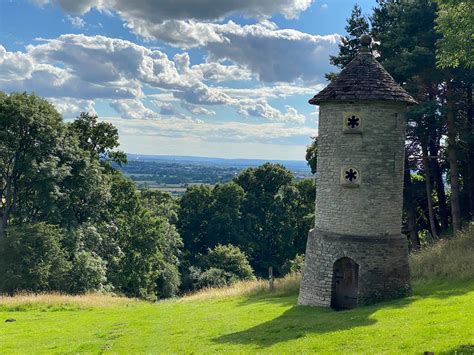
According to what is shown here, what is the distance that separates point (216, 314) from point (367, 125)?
8920 millimetres

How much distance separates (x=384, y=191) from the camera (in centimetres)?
1700

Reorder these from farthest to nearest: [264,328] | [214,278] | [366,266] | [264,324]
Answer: [214,278], [366,266], [264,324], [264,328]

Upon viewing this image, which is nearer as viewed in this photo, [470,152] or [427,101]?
[427,101]

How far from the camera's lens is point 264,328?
1466cm

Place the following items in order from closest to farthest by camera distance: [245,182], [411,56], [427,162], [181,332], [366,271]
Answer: [181,332] < [366,271] < [411,56] < [427,162] < [245,182]

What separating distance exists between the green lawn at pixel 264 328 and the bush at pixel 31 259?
696cm

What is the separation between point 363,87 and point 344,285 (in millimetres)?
7169

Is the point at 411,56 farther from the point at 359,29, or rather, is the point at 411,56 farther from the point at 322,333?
the point at 322,333

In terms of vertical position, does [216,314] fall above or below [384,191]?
below

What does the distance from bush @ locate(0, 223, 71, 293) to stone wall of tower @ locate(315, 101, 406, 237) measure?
18.7 meters

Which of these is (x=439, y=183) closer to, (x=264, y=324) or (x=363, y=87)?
(x=363, y=87)

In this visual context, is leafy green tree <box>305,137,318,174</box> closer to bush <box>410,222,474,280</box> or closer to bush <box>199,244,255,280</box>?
bush <box>410,222,474,280</box>

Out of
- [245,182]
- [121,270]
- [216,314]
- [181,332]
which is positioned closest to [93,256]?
[121,270]

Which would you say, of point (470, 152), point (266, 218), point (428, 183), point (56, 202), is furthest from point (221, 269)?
point (470, 152)
